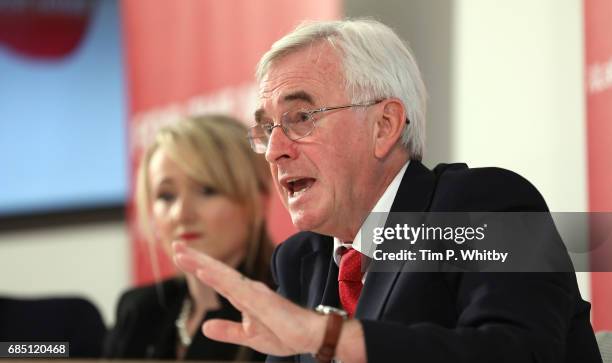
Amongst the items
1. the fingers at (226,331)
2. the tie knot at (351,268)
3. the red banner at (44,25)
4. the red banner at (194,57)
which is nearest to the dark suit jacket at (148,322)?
the red banner at (194,57)

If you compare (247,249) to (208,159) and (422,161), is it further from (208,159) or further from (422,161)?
(422,161)

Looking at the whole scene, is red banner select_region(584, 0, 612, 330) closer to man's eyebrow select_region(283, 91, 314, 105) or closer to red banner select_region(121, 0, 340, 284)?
man's eyebrow select_region(283, 91, 314, 105)

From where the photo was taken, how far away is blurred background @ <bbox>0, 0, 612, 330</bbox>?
10.3ft

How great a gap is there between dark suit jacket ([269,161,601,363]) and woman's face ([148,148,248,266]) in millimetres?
1242

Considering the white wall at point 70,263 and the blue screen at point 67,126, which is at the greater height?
the blue screen at point 67,126

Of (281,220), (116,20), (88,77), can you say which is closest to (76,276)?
(88,77)

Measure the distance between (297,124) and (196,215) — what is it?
1434mm

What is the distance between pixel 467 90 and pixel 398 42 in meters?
1.69

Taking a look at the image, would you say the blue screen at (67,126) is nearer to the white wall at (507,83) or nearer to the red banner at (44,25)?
the red banner at (44,25)

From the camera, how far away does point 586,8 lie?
2846mm

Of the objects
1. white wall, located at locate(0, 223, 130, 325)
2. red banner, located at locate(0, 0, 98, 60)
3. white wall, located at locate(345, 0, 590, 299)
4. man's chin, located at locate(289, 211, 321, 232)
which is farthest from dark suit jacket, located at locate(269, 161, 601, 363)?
red banner, located at locate(0, 0, 98, 60)

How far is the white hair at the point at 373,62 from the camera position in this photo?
2.12 m

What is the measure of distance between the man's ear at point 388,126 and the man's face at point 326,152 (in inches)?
0.8

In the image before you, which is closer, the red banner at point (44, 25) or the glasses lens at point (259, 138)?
the glasses lens at point (259, 138)
